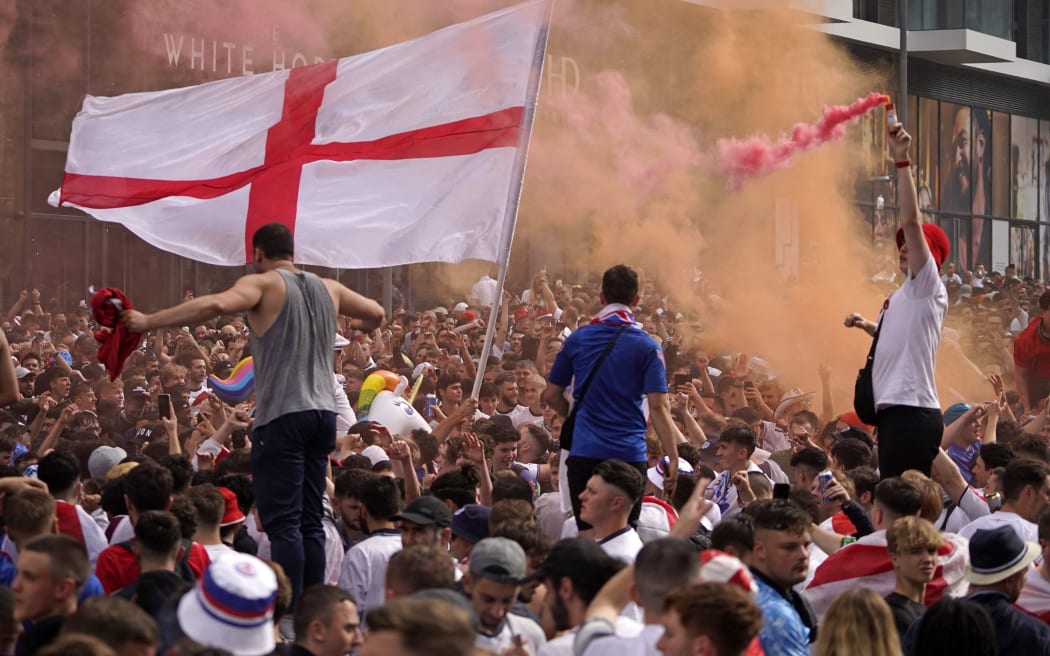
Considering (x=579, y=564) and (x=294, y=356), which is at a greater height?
(x=294, y=356)

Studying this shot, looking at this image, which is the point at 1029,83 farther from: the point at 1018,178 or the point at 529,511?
the point at 529,511

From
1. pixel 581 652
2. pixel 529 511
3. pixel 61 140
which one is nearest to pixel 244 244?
pixel 529 511

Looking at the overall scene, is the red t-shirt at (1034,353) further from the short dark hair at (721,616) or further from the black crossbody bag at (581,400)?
the short dark hair at (721,616)

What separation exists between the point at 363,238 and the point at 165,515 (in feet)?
12.7

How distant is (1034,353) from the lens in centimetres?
1180

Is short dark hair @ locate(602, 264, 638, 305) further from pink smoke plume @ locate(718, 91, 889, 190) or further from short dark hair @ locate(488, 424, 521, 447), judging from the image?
short dark hair @ locate(488, 424, 521, 447)

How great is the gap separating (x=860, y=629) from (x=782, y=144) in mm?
12325

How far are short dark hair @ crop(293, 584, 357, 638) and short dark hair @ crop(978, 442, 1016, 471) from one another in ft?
15.1

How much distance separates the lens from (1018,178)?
148 ft

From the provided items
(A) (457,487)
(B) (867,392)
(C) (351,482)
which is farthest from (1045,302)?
(C) (351,482)

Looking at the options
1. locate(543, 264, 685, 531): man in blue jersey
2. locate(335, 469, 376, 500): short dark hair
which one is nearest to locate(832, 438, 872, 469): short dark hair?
locate(543, 264, 685, 531): man in blue jersey

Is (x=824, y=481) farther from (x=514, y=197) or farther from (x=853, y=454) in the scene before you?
(x=514, y=197)

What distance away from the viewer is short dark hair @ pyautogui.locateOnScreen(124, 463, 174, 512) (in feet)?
20.7

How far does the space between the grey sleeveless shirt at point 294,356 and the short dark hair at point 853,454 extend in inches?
145
